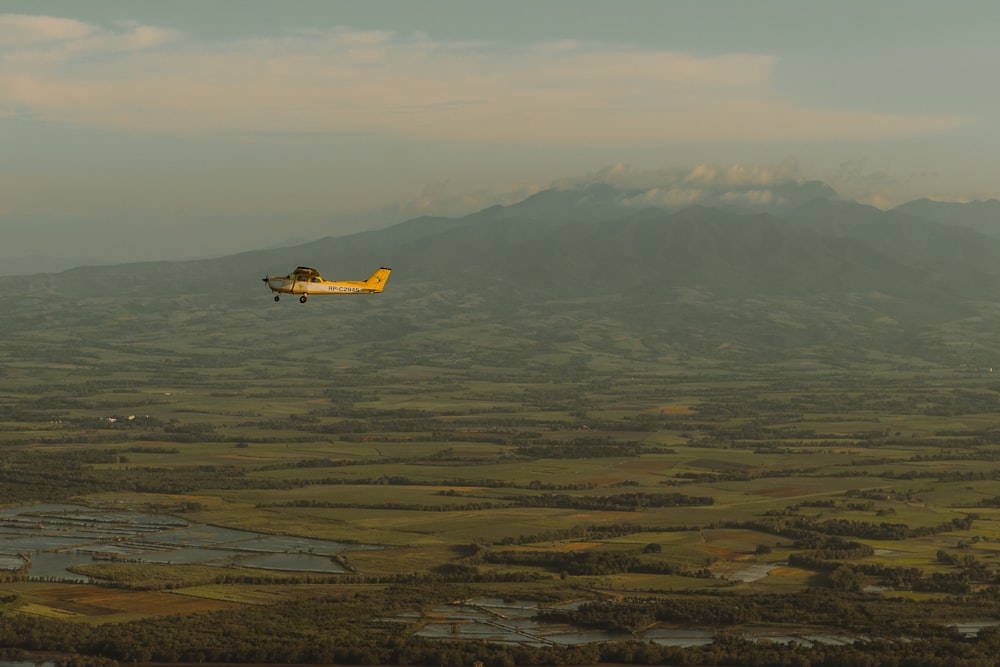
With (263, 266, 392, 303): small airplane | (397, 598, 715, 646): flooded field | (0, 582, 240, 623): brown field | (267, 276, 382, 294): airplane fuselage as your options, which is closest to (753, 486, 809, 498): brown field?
(397, 598, 715, 646): flooded field

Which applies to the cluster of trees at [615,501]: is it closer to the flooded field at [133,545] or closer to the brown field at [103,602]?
the flooded field at [133,545]

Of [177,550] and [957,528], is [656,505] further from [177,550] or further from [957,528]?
[177,550]

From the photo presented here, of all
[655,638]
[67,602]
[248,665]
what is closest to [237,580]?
[67,602]

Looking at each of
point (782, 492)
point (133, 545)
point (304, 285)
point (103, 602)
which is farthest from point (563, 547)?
point (782, 492)

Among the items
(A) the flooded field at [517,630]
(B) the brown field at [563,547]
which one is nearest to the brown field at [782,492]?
(B) the brown field at [563,547]

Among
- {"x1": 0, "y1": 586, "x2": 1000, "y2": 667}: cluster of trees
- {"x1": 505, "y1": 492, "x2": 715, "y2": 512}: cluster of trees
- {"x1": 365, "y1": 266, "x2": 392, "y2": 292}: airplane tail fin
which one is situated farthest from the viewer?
{"x1": 505, "y1": 492, "x2": 715, "y2": 512}: cluster of trees

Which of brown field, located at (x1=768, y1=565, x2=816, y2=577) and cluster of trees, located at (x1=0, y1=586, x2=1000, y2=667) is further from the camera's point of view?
brown field, located at (x1=768, y1=565, x2=816, y2=577)

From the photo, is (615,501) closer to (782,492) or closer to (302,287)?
(782,492)

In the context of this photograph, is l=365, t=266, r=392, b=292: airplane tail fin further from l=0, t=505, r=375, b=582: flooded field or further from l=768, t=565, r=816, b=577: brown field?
l=768, t=565, r=816, b=577: brown field
